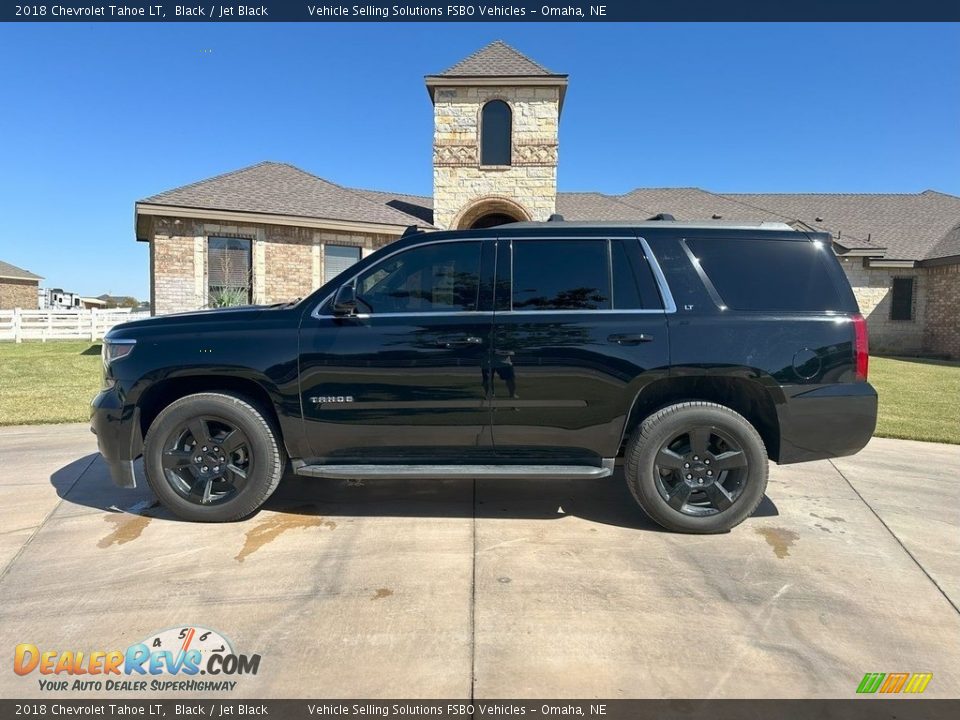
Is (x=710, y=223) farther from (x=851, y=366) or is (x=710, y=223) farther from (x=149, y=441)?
(x=149, y=441)

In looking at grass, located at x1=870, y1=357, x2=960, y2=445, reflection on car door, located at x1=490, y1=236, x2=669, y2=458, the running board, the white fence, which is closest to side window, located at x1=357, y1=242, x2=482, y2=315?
reflection on car door, located at x1=490, y1=236, x2=669, y2=458

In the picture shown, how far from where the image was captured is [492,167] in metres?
16.0

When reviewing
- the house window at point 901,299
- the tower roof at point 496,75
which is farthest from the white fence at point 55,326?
the house window at point 901,299

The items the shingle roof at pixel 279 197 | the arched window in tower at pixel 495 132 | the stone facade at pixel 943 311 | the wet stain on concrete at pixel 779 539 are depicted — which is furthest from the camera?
the stone facade at pixel 943 311

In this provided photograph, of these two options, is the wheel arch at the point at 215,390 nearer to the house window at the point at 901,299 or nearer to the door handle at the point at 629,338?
the door handle at the point at 629,338

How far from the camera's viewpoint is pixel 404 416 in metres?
3.55

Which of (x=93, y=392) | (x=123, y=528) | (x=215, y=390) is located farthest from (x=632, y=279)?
(x=93, y=392)

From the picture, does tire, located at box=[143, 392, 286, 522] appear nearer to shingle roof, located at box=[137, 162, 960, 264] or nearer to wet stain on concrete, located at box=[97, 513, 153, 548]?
wet stain on concrete, located at box=[97, 513, 153, 548]

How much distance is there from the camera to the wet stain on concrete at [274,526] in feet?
11.2

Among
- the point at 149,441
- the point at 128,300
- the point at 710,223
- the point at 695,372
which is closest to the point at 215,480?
the point at 149,441

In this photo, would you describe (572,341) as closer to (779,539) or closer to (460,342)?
(460,342)

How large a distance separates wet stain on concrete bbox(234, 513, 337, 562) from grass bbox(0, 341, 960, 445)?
4.74 meters

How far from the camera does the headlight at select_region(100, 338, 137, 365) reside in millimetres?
3592
